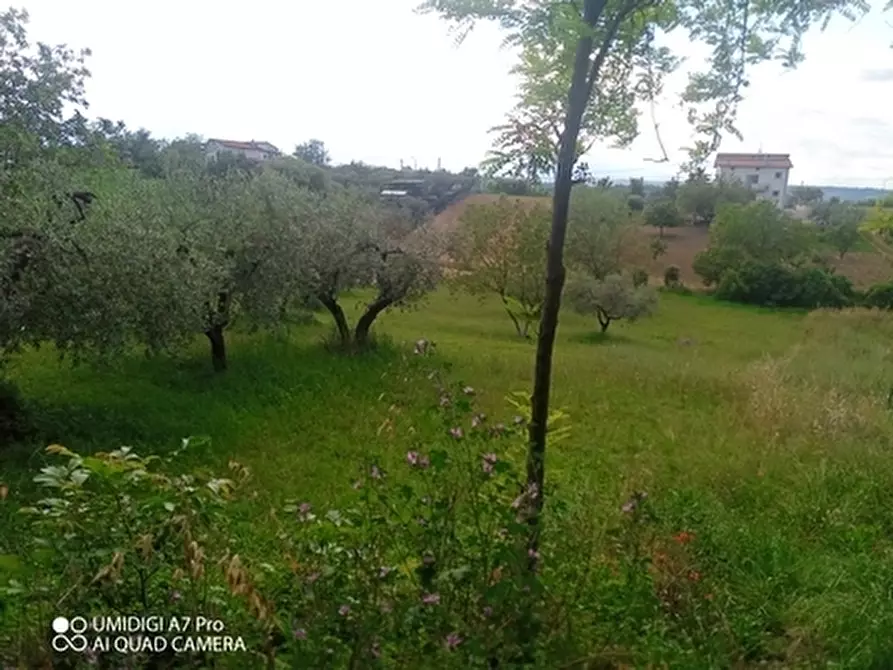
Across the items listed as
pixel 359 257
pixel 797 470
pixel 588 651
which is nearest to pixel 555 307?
pixel 588 651

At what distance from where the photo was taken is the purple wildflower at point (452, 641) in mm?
2303

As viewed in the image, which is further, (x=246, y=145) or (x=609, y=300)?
(x=246, y=145)

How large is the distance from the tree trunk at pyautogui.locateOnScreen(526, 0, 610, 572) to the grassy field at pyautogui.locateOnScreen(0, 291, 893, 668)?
0.56m

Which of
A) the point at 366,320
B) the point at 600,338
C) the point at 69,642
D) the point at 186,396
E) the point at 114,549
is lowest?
the point at 600,338

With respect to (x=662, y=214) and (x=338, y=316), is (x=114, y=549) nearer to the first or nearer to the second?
(x=338, y=316)

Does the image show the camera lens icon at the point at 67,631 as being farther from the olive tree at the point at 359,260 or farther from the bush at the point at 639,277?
the bush at the point at 639,277

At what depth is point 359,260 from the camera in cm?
1598

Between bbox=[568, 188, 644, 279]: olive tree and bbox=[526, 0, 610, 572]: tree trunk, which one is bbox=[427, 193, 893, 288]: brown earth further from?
bbox=[526, 0, 610, 572]: tree trunk

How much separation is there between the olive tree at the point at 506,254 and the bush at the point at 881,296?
63.7 ft

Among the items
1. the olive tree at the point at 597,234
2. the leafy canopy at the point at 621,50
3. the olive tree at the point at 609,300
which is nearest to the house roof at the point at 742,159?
the leafy canopy at the point at 621,50

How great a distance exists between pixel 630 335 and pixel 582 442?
1800 cm

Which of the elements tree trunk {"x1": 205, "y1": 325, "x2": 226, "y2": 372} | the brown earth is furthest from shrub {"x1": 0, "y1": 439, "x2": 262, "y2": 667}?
the brown earth

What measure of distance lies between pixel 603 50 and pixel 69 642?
3.01 metres

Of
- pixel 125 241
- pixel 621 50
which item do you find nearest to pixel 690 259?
pixel 125 241
